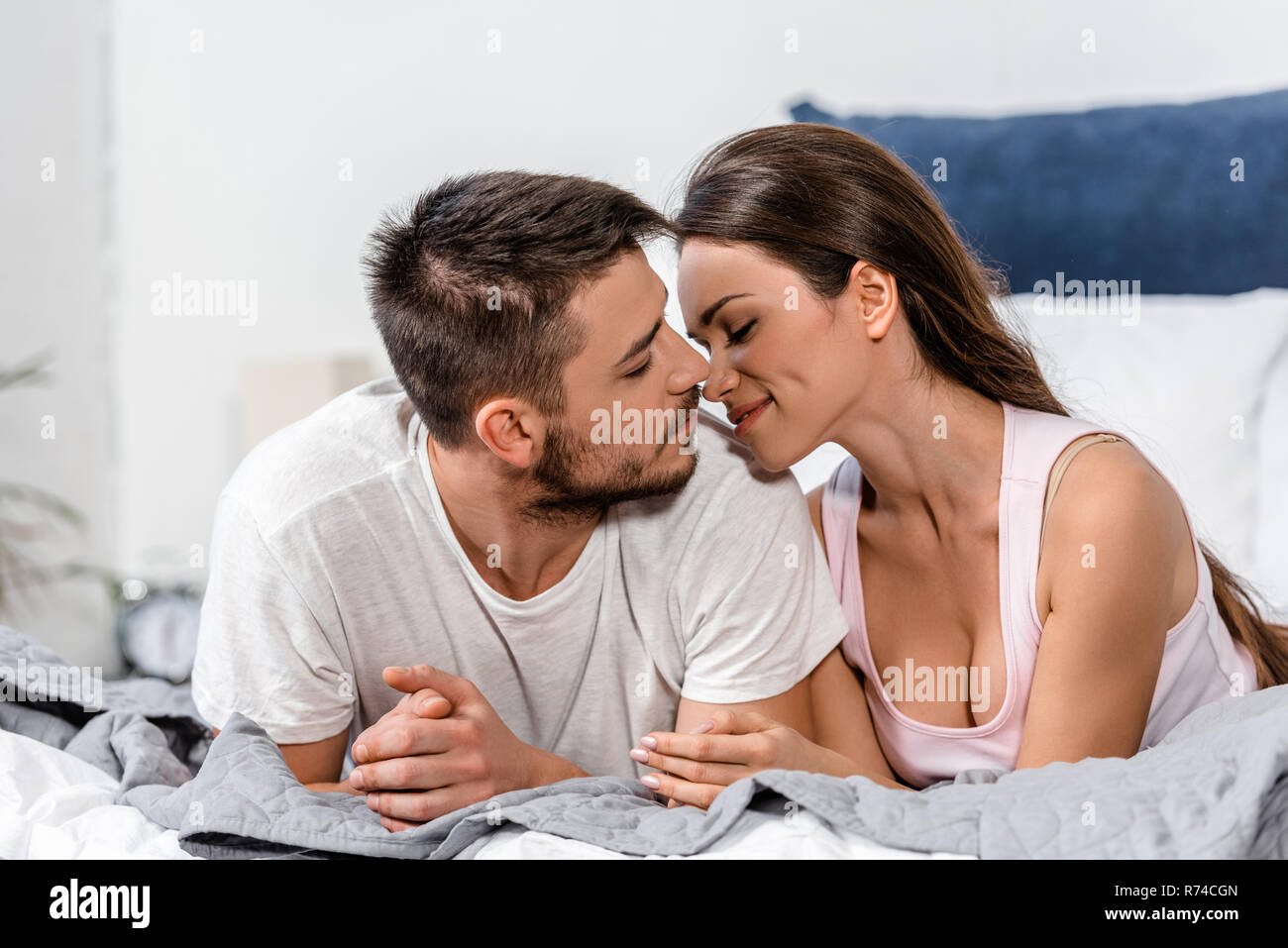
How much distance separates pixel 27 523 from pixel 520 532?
Result: 82.4 inches

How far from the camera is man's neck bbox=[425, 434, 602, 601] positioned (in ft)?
4.00

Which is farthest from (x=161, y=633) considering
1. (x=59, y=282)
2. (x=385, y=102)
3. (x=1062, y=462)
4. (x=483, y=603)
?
(x=1062, y=462)

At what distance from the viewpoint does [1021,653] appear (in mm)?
1203

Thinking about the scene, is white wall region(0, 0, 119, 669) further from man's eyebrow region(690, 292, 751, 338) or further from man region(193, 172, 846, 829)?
man's eyebrow region(690, 292, 751, 338)

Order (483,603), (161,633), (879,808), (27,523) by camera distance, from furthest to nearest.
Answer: (27,523)
(161,633)
(483,603)
(879,808)

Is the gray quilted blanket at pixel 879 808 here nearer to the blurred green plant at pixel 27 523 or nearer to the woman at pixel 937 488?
the woman at pixel 937 488

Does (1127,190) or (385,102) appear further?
(385,102)

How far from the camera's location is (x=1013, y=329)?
1.53m

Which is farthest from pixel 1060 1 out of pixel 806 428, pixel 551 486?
pixel 551 486

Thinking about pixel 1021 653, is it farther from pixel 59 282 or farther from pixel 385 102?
pixel 59 282

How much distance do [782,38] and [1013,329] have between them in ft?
3.87

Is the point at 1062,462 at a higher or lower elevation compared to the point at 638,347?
lower

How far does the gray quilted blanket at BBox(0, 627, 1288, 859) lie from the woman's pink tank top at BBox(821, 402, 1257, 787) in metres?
0.12
